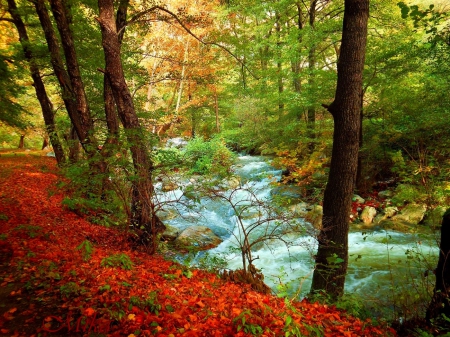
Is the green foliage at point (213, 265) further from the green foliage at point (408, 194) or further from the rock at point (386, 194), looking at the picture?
the rock at point (386, 194)

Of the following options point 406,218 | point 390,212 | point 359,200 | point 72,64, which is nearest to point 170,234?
point 72,64

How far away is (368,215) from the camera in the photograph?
886cm

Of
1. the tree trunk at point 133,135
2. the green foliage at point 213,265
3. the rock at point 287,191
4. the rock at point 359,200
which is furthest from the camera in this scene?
the rock at point 287,191

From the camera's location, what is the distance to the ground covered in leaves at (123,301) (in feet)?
8.45

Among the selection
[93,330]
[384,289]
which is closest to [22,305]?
[93,330]

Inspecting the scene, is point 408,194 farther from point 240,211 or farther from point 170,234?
point 170,234

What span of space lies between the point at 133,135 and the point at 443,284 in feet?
17.6

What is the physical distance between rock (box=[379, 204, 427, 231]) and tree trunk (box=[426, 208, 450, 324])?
5.46m

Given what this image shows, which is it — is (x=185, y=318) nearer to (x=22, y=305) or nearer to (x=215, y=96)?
(x=22, y=305)

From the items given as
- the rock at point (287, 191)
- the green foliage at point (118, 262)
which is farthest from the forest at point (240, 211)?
the rock at point (287, 191)

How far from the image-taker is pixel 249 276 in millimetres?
4742

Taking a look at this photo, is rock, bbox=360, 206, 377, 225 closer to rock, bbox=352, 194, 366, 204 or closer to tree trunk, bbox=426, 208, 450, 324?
rock, bbox=352, 194, 366, 204

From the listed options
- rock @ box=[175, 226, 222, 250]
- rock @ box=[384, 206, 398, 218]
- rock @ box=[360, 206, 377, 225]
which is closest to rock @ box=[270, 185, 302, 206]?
rock @ box=[360, 206, 377, 225]

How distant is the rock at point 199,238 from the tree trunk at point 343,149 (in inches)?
151
